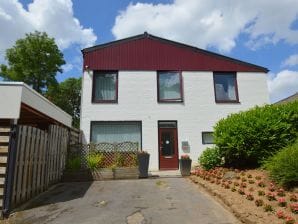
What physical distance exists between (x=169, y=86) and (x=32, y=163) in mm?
10295

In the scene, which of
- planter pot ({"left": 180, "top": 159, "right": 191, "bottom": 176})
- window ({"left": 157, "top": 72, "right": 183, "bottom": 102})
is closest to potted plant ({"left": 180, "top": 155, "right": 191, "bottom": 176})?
planter pot ({"left": 180, "top": 159, "right": 191, "bottom": 176})

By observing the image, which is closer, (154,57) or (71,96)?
(154,57)

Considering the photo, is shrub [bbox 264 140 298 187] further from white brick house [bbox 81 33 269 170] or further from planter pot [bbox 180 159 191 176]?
white brick house [bbox 81 33 269 170]

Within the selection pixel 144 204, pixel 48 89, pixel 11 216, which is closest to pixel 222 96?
pixel 144 204

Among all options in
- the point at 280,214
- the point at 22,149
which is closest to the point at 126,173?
the point at 22,149

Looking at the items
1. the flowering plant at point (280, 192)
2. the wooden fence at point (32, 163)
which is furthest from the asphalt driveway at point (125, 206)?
the flowering plant at point (280, 192)

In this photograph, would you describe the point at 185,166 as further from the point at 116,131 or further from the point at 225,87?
the point at 225,87

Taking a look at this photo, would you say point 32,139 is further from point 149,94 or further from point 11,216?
point 149,94

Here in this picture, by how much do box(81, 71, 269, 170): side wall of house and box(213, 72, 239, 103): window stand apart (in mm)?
313

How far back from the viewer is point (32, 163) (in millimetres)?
9203

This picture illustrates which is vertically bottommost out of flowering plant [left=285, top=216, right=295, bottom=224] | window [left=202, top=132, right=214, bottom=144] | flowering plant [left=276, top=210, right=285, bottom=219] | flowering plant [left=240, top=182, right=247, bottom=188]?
flowering plant [left=285, top=216, right=295, bottom=224]

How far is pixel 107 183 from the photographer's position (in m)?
12.1

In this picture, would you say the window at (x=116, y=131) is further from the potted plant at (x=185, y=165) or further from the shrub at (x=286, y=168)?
the shrub at (x=286, y=168)

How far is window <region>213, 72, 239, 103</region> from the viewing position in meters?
18.4
